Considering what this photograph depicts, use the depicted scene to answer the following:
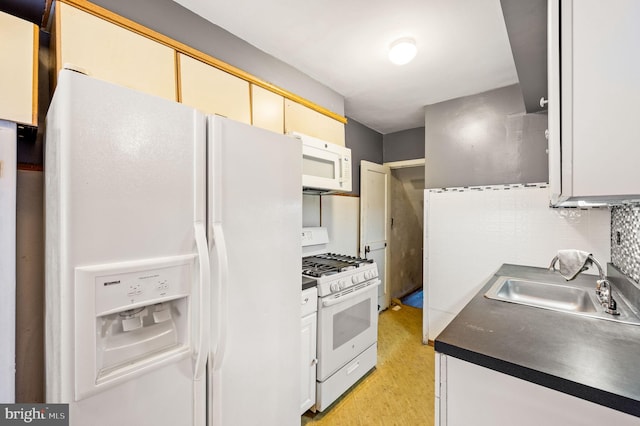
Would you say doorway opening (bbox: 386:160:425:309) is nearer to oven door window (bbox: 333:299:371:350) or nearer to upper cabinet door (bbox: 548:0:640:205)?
oven door window (bbox: 333:299:371:350)

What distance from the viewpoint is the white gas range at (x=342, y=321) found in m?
1.76

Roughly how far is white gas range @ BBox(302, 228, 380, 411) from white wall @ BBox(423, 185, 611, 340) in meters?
0.89

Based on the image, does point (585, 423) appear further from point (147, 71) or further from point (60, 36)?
point (60, 36)

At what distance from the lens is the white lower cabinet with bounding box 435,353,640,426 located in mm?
719

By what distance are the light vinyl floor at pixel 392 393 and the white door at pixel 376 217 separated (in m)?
0.91

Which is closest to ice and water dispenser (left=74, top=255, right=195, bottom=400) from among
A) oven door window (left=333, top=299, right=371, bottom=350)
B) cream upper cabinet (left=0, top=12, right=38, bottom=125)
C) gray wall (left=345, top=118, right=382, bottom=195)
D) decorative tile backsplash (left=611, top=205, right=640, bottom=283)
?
cream upper cabinet (left=0, top=12, right=38, bottom=125)

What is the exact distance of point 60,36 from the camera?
1.09 meters

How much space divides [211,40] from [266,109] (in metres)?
0.51

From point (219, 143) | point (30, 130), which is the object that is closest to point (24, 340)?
point (30, 130)

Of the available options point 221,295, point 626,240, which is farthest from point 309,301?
point 626,240

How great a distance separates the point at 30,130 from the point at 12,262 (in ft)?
1.70

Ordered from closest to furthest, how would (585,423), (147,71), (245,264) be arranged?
(585,423)
(245,264)
(147,71)

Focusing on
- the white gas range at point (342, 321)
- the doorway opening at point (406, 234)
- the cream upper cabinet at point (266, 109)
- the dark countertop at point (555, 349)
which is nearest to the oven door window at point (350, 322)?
the white gas range at point (342, 321)

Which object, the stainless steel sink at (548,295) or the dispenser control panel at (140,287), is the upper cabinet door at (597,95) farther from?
the dispenser control panel at (140,287)
